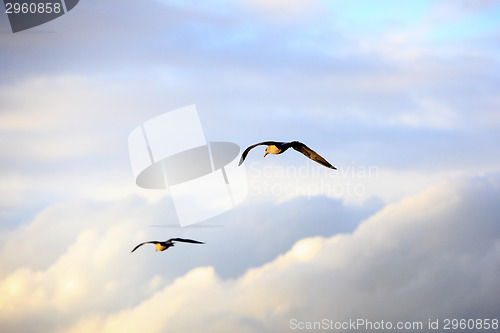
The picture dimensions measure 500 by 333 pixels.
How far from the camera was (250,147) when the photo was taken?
1622 inches

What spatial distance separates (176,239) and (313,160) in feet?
53.5

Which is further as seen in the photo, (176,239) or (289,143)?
(176,239)

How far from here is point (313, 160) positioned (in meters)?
43.0

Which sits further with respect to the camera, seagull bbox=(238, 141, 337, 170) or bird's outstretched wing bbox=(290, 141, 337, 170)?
bird's outstretched wing bbox=(290, 141, 337, 170)

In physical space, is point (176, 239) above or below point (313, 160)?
below

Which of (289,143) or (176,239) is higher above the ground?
(289,143)

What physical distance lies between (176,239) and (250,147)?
52.1 feet

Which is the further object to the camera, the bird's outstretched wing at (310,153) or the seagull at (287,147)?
the bird's outstretched wing at (310,153)

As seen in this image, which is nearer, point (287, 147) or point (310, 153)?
point (287, 147)

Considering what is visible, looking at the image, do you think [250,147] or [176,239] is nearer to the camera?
[250,147]

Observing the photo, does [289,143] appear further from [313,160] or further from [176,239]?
[176,239]

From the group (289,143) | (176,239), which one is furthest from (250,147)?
(176,239)

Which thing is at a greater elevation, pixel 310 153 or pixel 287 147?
pixel 287 147

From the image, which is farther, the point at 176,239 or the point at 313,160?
the point at 176,239
